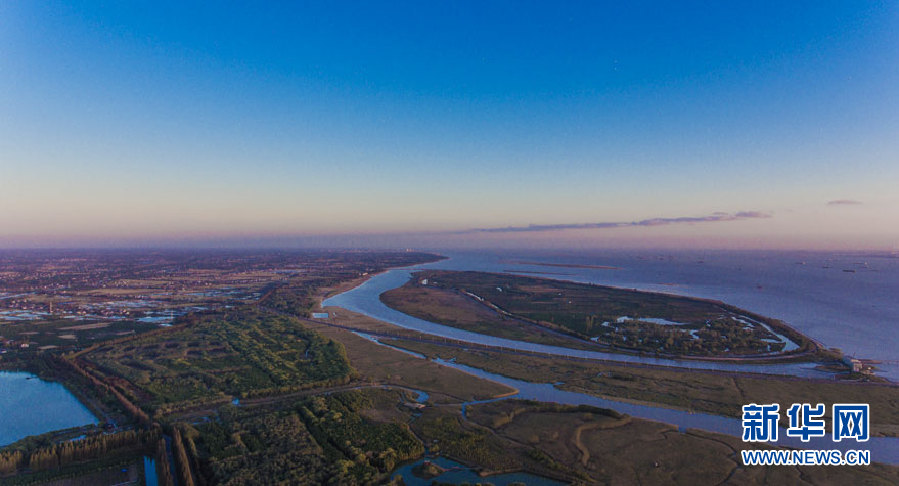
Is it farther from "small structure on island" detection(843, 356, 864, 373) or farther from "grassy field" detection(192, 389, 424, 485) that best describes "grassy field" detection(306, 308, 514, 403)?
"small structure on island" detection(843, 356, 864, 373)

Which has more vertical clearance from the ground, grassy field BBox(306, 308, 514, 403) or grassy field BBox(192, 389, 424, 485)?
grassy field BBox(192, 389, 424, 485)

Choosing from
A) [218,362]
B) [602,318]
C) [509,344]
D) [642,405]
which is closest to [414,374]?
[509,344]

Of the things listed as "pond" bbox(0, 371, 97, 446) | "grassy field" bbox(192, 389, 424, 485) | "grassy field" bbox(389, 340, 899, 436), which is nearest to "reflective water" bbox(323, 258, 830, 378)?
"grassy field" bbox(389, 340, 899, 436)

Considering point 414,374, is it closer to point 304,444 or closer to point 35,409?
point 304,444

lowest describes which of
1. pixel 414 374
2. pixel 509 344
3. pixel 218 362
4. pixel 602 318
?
pixel 509 344

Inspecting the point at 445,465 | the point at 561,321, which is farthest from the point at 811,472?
the point at 561,321

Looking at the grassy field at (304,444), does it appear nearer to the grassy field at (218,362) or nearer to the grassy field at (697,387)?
the grassy field at (218,362)
